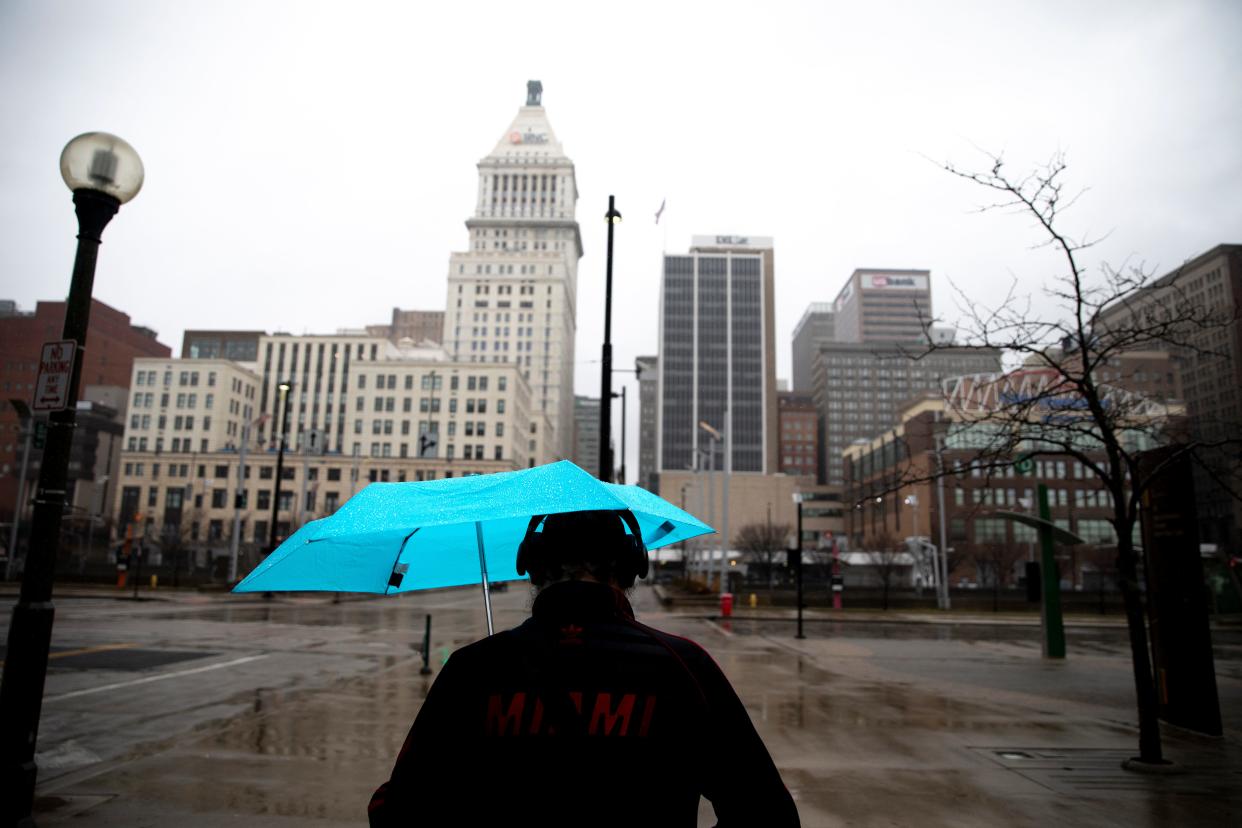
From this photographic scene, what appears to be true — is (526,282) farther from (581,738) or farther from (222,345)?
(581,738)

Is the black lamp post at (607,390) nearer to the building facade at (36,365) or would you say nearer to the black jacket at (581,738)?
the black jacket at (581,738)

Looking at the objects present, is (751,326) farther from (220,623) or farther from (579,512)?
(579,512)

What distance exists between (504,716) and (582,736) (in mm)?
221

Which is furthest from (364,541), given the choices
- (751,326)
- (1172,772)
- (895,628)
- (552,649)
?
(751,326)

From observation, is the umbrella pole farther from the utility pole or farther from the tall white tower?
the tall white tower

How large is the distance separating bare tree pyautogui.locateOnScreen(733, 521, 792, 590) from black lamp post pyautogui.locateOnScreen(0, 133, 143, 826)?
70684mm

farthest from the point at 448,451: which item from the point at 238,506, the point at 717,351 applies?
the point at 717,351

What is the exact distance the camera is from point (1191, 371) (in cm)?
1842

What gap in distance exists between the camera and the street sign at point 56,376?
18.4 feet

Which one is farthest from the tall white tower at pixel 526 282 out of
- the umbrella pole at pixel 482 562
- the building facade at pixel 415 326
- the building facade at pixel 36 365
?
the umbrella pole at pixel 482 562

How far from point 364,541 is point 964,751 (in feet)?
26.3

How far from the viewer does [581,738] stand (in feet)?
6.60

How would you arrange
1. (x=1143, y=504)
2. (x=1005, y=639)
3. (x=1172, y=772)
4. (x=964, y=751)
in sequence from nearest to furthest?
(x=1172, y=772), (x=964, y=751), (x=1143, y=504), (x=1005, y=639)

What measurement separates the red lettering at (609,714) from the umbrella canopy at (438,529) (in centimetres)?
63
